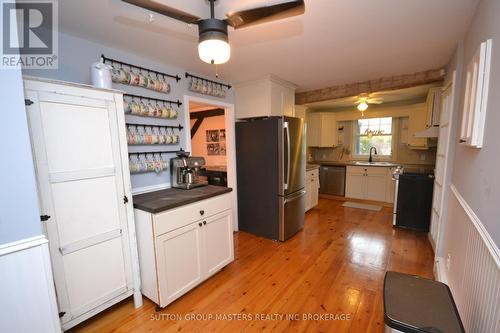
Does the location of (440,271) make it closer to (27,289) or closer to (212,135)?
(27,289)

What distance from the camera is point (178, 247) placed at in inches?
74.4

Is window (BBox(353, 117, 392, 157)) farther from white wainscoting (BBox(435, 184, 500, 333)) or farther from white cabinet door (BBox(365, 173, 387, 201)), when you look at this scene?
white wainscoting (BBox(435, 184, 500, 333))

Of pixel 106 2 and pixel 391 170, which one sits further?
pixel 391 170

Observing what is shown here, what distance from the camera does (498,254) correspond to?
89 centimetres

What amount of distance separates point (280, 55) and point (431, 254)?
2.98 meters

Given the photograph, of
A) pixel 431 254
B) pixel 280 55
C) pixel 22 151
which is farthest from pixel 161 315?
pixel 431 254

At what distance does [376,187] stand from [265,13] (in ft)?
15.1

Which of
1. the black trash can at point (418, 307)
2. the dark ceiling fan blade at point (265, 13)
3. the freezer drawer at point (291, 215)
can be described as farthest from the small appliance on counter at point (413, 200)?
the dark ceiling fan blade at point (265, 13)

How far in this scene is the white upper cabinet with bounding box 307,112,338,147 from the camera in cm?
530

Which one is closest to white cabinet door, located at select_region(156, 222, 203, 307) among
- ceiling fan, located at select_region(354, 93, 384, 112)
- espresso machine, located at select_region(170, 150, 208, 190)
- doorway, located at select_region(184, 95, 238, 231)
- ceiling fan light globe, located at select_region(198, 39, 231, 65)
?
Result: espresso machine, located at select_region(170, 150, 208, 190)

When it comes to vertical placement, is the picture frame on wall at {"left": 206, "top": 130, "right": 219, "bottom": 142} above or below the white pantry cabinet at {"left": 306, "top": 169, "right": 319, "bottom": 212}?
above

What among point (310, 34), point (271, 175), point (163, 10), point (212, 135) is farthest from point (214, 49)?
point (212, 135)

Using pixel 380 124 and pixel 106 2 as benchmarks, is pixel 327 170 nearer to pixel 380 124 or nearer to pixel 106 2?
pixel 380 124

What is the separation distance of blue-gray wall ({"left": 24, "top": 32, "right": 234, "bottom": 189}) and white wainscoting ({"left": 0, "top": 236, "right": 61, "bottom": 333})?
104cm
